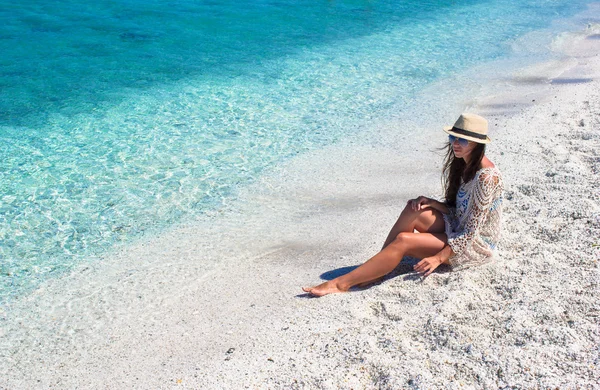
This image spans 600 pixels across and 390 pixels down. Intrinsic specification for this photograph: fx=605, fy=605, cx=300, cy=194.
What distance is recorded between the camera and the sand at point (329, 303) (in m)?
3.72

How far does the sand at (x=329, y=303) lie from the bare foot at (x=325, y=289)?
0.19ft

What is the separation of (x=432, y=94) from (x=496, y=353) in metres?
7.62

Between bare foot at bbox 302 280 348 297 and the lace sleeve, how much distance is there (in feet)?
3.08

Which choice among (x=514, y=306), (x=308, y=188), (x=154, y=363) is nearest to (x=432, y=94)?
(x=308, y=188)

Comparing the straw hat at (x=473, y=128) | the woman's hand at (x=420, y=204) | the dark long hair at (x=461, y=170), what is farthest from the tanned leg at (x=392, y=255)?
the straw hat at (x=473, y=128)

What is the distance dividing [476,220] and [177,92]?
7.65 meters

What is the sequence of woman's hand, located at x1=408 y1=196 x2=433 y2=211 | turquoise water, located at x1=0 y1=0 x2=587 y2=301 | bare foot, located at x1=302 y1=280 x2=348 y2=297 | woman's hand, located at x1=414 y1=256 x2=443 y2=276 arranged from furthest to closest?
1. turquoise water, located at x1=0 y1=0 x2=587 y2=301
2. bare foot, located at x1=302 y1=280 x2=348 y2=297
3. woman's hand, located at x1=408 y1=196 x2=433 y2=211
4. woman's hand, located at x1=414 y1=256 x2=443 y2=276

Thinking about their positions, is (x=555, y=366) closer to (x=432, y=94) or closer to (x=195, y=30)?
(x=432, y=94)

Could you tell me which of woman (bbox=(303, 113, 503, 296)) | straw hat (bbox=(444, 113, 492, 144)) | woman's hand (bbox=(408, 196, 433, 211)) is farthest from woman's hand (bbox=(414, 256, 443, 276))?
straw hat (bbox=(444, 113, 492, 144))

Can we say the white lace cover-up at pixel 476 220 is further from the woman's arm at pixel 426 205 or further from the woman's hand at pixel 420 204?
the woman's hand at pixel 420 204

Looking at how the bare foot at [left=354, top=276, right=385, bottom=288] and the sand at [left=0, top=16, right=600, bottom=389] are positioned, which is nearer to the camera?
the sand at [left=0, top=16, right=600, bottom=389]

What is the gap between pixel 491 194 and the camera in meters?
4.39

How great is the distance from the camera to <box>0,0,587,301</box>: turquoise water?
6.98 metres

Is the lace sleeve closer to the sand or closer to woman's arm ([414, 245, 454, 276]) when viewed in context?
woman's arm ([414, 245, 454, 276])
